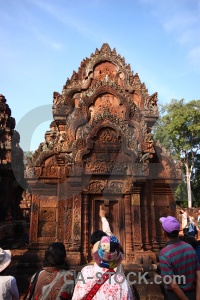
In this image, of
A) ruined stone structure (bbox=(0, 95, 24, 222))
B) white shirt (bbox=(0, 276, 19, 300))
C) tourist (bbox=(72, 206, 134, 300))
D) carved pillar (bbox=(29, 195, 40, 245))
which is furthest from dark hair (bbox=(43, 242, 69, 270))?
ruined stone structure (bbox=(0, 95, 24, 222))

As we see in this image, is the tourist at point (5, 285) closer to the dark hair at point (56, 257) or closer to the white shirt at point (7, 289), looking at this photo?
the white shirt at point (7, 289)

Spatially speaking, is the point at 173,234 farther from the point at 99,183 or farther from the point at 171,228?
the point at 99,183

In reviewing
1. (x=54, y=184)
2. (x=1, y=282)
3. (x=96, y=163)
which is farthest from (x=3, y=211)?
(x=1, y=282)

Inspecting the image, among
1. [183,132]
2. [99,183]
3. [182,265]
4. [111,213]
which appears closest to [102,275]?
[182,265]

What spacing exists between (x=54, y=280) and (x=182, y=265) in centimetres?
160

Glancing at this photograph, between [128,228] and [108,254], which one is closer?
[108,254]

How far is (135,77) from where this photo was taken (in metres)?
11.0

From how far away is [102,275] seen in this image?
2555 mm

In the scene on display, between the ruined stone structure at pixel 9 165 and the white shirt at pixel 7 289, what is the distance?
17480mm

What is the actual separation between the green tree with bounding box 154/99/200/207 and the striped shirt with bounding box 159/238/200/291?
30081 mm

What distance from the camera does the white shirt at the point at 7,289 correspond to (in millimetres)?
2883

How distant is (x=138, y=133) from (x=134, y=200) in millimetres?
2673

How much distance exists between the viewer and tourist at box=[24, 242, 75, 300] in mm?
2779

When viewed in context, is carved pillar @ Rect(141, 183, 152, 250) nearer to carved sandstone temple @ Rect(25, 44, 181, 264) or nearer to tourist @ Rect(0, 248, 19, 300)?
carved sandstone temple @ Rect(25, 44, 181, 264)
